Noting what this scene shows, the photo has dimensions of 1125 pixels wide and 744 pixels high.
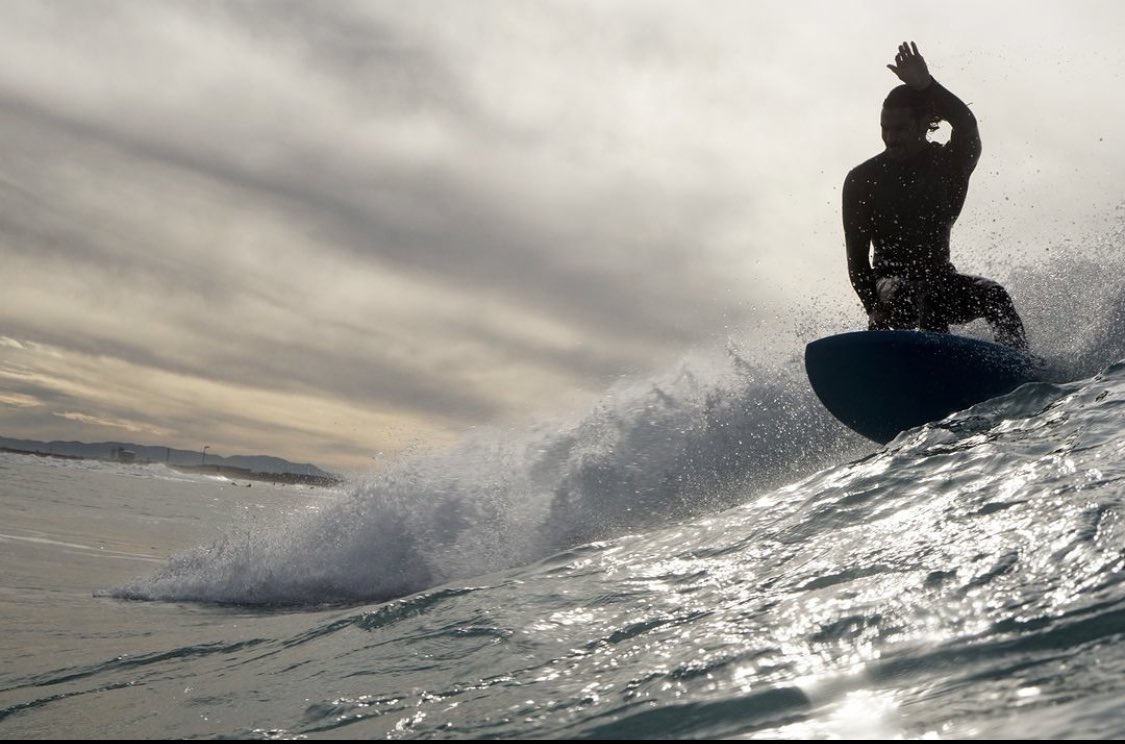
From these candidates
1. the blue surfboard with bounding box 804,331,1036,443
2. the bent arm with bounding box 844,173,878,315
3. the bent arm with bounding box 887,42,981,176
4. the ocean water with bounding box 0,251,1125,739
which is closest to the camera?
the ocean water with bounding box 0,251,1125,739

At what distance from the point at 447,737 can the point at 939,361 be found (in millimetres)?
4264

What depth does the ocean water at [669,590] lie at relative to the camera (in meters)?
2.54

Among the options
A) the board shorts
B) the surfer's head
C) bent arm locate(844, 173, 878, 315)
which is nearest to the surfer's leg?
the board shorts

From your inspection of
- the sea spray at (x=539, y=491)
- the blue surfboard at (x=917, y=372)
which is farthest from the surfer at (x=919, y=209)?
the sea spray at (x=539, y=491)

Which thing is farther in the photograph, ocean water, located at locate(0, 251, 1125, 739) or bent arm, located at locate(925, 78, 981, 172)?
bent arm, located at locate(925, 78, 981, 172)

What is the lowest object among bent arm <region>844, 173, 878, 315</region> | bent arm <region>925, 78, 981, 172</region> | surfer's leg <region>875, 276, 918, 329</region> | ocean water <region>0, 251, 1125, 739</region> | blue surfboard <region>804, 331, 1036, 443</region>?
ocean water <region>0, 251, 1125, 739</region>

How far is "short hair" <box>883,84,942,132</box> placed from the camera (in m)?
6.44

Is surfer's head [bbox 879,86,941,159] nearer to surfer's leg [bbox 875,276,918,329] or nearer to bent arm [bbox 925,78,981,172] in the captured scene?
bent arm [bbox 925,78,981,172]

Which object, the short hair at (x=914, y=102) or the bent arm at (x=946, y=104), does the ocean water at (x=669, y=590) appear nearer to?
the bent arm at (x=946, y=104)

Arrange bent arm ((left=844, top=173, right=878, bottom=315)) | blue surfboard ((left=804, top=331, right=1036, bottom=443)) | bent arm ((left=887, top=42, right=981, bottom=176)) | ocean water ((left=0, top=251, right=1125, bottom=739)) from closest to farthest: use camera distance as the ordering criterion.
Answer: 1. ocean water ((left=0, top=251, right=1125, bottom=739))
2. blue surfboard ((left=804, top=331, right=1036, bottom=443))
3. bent arm ((left=887, top=42, right=981, bottom=176))
4. bent arm ((left=844, top=173, right=878, bottom=315))

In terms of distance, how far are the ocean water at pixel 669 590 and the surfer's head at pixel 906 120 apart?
5.63ft

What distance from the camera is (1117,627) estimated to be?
2432mm

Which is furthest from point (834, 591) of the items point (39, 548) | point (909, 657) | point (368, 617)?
point (39, 548)

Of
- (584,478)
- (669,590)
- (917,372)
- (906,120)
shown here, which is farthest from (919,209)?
(669,590)
